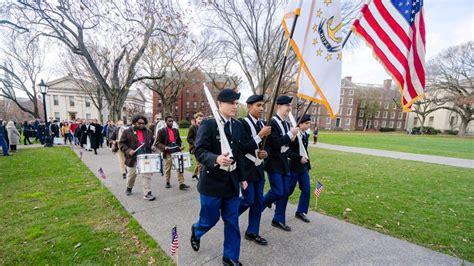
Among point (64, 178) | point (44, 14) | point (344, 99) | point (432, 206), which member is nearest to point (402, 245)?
point (432, 206)

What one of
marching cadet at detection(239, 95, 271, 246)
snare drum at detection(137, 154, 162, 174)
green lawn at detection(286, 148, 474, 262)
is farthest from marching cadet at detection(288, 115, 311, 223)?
snare drum at detection(137, 154, 162, 174)

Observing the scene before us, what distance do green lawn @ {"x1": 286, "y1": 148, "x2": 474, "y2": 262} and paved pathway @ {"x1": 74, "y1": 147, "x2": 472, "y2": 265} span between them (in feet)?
1.38

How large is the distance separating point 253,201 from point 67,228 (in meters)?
3.38

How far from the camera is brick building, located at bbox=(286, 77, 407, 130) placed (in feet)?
208

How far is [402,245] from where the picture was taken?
3361mm

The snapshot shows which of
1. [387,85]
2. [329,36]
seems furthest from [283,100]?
[387,85]

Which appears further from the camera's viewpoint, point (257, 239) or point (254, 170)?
point (257, 239)

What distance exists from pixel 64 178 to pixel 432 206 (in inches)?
421

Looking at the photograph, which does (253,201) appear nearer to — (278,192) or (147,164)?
(278,192)

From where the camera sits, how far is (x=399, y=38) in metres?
3.24

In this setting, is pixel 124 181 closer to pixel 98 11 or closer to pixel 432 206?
pixel 432 206

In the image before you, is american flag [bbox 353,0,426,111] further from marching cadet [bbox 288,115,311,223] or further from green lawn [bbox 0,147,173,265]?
green lawn [bbox 0,147,173,265]

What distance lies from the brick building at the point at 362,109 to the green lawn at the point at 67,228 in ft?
206

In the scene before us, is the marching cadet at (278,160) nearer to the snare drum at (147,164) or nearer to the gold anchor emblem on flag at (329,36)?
the gold anchor emblem on flag at (329,36)
